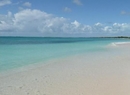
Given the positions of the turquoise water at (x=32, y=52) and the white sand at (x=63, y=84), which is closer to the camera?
the white sand at (x=63, y=84)

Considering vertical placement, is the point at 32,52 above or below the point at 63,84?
below

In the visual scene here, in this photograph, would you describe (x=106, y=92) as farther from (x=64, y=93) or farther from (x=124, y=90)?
(x=64, y=93)

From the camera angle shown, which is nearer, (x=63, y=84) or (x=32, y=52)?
(x=63, y=84)

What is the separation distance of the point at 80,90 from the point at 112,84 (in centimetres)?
151

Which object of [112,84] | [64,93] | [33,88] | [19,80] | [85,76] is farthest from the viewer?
[85,76]

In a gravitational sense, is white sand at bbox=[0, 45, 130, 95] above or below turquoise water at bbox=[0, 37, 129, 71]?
above

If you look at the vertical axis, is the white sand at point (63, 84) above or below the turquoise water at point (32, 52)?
above

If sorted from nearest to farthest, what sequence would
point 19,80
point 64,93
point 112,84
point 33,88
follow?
point 64,93 < point 33,88 < point 112,84 < point 19,80

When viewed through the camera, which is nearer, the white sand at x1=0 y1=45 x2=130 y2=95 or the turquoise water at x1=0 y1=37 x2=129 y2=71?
the white sand at x1=0 y1=45 x2=130 y2=95

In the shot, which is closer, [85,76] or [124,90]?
[124,90]

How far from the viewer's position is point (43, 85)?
7.32 m

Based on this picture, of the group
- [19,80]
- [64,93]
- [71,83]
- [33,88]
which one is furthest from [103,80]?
[19,80]

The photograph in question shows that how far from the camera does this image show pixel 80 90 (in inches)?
263

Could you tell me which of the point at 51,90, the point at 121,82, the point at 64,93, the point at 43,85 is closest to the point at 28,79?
the point at 43,85
